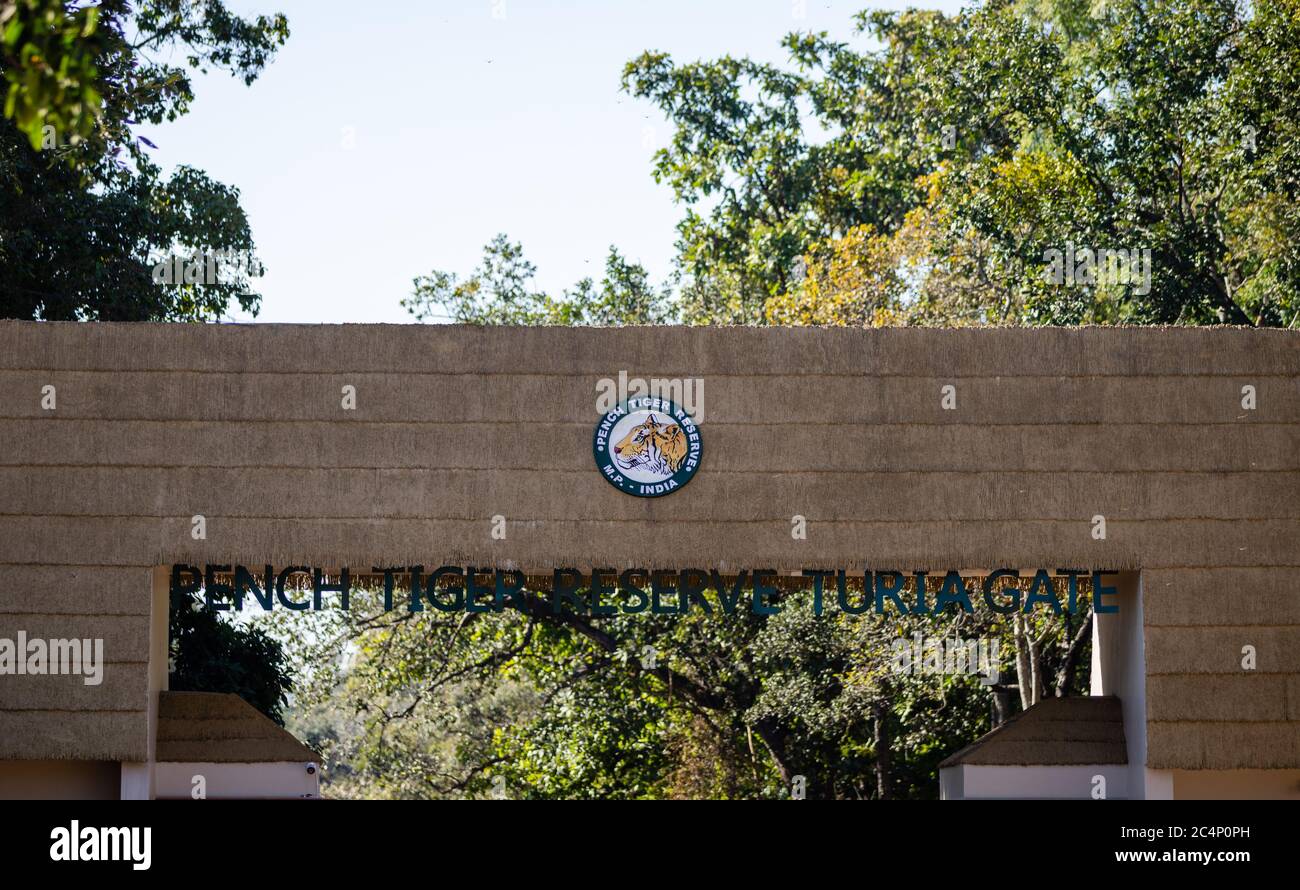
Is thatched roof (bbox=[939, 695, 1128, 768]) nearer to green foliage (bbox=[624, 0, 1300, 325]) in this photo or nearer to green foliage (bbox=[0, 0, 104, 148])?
green foliage (bbox=[624, 0, 1300, 325])

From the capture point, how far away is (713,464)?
11.4 metres

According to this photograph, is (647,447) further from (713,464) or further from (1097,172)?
(1097,172)

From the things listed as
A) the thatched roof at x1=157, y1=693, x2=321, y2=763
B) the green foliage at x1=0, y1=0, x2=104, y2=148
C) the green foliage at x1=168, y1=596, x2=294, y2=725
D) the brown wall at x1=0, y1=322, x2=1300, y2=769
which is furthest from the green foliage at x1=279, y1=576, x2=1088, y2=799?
the green foliage at x1=0, y1=0, x2=104, y2=148

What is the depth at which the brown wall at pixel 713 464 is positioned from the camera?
11.2 metres

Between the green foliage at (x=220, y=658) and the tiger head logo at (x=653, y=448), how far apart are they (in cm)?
641

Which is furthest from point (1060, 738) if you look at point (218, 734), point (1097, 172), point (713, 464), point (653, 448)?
point (1097, 172)

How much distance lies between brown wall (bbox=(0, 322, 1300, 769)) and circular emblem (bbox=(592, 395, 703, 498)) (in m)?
0.10

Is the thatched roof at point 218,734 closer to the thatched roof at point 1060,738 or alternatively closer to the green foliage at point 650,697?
the thatched roof at point 1060,738

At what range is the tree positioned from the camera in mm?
15641

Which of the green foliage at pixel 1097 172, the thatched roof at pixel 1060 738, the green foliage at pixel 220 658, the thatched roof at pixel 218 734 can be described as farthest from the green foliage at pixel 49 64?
the green foliage at pixel 1097 172

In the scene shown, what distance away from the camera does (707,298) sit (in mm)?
24656

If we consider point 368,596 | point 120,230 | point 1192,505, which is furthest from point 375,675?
point 1192,505

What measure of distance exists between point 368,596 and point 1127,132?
1127 centimetres
